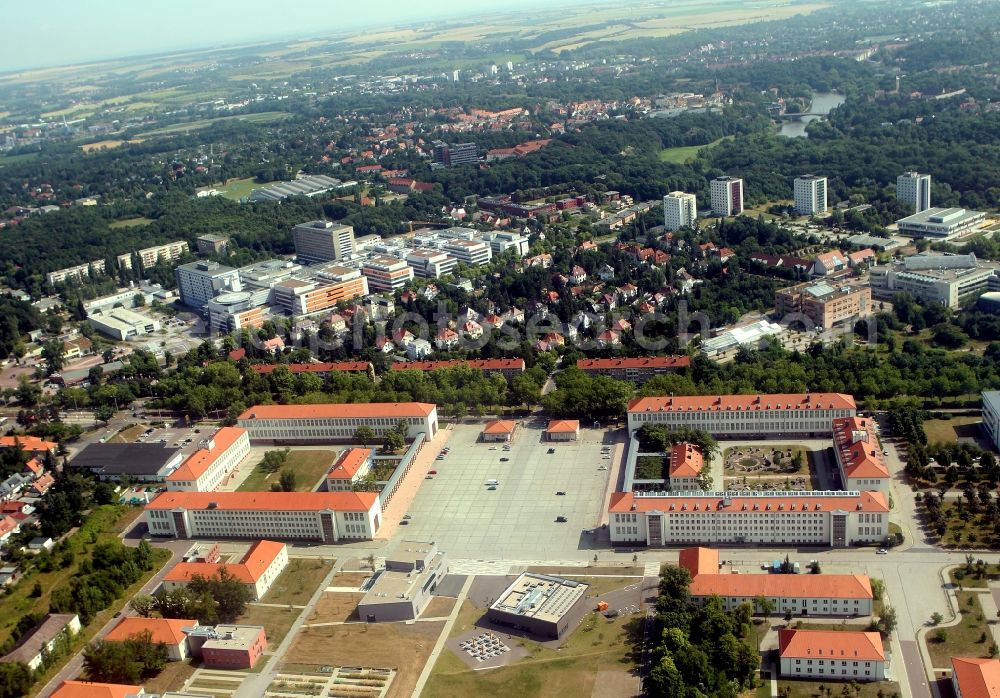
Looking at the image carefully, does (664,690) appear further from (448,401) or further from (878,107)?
(878,107)

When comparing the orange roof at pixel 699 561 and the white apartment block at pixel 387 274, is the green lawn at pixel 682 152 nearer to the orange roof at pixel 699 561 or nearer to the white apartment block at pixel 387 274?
the white apartment block at pixel 387 274

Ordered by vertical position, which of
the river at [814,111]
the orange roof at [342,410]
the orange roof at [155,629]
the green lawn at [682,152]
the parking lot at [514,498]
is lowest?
the parking lot at [514,498]

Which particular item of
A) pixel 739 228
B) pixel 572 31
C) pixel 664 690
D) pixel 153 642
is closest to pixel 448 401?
pixel 153 642

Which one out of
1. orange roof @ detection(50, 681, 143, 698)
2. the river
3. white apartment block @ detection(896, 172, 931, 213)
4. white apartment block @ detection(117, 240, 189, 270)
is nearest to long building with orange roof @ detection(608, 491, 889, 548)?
orange roof @ detection(50, 681, 143, 698)

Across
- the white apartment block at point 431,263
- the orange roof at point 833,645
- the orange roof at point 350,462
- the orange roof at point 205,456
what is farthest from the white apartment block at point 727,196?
the orange roof at point 833,645

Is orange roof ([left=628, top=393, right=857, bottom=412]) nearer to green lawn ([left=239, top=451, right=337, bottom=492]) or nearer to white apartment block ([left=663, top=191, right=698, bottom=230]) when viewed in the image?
green lawn ([left=239, top=451, right=337, bottom=492])

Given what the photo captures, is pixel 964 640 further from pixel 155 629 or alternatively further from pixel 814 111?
pixel 814 111
